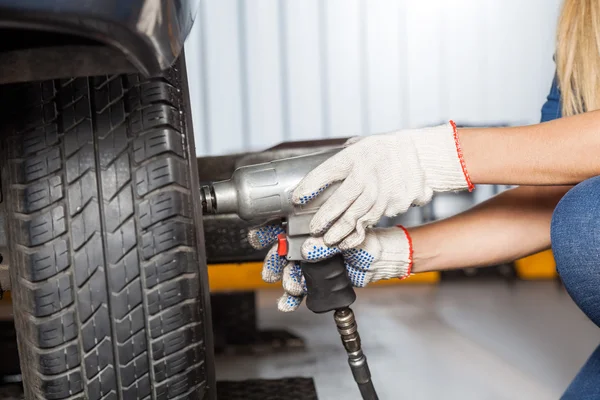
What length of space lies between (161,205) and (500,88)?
10.8 feet

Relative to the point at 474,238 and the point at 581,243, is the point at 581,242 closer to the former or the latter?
the point at 581,243

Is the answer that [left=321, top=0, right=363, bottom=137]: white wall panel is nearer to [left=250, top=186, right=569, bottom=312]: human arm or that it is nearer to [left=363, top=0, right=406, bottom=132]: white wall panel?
[left=363, top=0, right=406, bottom=132]: white wall panel

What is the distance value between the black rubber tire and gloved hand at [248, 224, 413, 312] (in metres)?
0.22

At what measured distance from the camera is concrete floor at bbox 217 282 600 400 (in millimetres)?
1432

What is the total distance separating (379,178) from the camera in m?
0.79

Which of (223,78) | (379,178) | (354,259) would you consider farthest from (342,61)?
(379,178)

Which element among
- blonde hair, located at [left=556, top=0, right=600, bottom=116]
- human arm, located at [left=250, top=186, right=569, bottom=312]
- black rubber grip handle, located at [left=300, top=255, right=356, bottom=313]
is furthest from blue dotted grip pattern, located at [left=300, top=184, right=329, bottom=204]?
blonde hair, located at [left=556, top=0, right=600, bottom=116]

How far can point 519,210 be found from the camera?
1.07m

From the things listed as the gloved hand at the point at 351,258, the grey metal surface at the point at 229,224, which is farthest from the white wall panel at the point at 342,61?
A: the gloved hand at the point at 351,258

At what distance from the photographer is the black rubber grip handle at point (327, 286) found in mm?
857

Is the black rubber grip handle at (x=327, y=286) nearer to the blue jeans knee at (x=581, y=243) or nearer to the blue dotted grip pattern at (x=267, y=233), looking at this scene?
the blue dotted grip pattern at (x=267, y=233)

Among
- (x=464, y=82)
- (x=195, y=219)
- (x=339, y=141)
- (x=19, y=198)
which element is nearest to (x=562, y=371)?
(x=339, y=141)

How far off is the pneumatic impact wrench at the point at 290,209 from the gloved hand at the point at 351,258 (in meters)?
0.03

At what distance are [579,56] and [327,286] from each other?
24.8 inches
